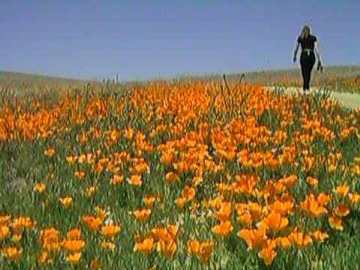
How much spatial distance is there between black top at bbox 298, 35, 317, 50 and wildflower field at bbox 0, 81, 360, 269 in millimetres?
7235

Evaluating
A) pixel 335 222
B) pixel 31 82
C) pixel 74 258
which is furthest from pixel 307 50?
pixel 31 82

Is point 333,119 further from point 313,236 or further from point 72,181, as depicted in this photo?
point 313,236

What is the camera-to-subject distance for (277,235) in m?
3.82

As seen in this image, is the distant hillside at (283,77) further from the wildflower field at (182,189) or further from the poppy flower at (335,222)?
the poppy flower at (335,222)

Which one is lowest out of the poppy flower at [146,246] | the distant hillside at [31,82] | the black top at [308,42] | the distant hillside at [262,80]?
the poppy flower at [146,246]

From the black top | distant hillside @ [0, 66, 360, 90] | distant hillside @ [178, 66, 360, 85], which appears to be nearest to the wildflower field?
the black top

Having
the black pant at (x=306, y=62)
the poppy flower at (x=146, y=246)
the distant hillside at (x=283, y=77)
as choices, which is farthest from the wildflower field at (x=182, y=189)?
the distant hillside at (x=283, y=77)

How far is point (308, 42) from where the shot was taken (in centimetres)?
1827

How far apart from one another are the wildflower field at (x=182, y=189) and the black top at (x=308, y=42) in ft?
23.7

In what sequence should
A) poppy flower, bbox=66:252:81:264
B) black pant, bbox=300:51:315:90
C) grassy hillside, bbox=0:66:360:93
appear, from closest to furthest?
poppy flower, bbox=66:252:81:264
black pant, bbox=300:51:315:90
grassy hillside, bbox=0:66:360:93

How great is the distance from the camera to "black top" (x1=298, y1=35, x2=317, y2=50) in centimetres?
1819

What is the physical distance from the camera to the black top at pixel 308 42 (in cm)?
1819

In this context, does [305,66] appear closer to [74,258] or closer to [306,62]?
[306,62]

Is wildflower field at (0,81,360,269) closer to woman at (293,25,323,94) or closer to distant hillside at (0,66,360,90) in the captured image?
woman at (293,25,323,94)
